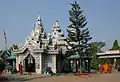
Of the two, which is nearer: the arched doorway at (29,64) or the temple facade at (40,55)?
the temple facade at (40,55)

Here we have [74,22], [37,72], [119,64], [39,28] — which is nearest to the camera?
[37,72]

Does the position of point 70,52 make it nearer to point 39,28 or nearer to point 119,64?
point 39,28

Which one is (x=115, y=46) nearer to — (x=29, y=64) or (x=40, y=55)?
(x=29, y=64)

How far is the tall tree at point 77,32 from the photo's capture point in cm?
3175

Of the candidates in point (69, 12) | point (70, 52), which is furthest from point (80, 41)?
point (69, 12)

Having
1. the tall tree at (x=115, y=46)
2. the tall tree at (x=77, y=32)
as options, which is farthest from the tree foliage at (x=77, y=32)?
the tall tree at (x=115, y=46)

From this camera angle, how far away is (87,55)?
111ft

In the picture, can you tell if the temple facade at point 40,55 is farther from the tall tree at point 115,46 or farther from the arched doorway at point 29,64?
the tall tree at point 115,46

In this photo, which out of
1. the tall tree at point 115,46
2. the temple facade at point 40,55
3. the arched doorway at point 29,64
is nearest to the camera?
the temple facade at point 40,55

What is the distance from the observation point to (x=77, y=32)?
31844 millimetres

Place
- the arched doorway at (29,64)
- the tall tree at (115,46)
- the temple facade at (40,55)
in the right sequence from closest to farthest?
the temple facade at (40,55), the arched doorway at (29,64), the tall tree at (115,46)

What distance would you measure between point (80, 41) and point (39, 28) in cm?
733

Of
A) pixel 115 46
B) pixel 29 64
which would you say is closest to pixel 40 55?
pixel 29 64

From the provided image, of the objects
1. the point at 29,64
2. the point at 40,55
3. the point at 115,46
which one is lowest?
the point at 29,64
